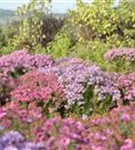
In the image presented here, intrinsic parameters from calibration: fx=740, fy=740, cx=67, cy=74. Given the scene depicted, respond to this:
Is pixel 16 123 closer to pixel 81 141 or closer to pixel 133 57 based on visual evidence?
pixel 81 141

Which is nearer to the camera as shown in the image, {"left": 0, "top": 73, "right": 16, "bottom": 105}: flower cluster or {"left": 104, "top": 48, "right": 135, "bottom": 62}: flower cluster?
{"left": 0, "top": 73, "right": 16, "bottom": 105}: flower cluster

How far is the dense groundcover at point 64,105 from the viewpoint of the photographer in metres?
4.45

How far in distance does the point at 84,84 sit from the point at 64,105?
37 centimetres

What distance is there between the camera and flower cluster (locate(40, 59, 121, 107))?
325 inches

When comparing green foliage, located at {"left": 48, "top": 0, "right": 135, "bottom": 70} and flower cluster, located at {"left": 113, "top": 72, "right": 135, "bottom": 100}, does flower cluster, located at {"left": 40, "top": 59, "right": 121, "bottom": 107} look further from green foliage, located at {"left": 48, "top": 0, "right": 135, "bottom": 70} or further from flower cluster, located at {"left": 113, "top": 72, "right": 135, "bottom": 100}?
green foliage, located at {"left": 48, "top": 0, "right": 135, "bottom": 70}

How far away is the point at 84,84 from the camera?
8.45 meters

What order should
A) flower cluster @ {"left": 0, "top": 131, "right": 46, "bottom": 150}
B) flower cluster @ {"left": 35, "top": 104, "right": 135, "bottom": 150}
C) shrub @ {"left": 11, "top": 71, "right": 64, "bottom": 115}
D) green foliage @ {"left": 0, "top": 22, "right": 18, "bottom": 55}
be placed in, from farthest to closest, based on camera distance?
green foliage @ {"left": 0, "top": 22, "right": 18, "bottom": 55} < shrub @ {"left": 11, "top": 71, "right": 64, "bottom": 115} < flower cluster @ {"left": 35, "top": 104, "right": 135, "bottom": 150} < flower cluster @ {"left": 0, "top": 131, "right": 46, "bottom": 150}

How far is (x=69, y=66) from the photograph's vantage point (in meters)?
8.91

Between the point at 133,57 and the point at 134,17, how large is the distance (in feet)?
10.6

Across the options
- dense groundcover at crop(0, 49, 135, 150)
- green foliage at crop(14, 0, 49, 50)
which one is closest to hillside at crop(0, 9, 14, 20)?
green foliage at crop(14, 0, 49, 50)

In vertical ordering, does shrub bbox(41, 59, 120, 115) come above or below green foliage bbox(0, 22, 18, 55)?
above

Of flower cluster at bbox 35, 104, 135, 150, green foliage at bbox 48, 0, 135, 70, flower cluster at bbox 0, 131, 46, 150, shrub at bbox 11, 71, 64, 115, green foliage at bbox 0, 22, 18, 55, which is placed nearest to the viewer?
flower cluster at bbox 0, 131, 46, 150

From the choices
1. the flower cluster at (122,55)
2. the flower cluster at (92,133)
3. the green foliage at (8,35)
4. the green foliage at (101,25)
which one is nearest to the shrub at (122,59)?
the flower cluster at (122,55)

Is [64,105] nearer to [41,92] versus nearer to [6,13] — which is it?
[41,92]
